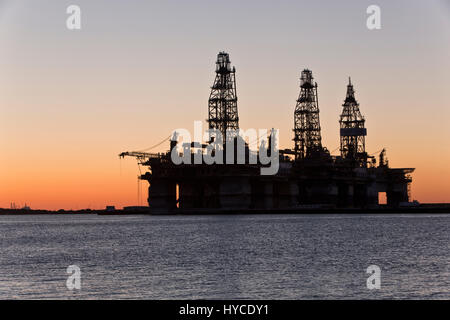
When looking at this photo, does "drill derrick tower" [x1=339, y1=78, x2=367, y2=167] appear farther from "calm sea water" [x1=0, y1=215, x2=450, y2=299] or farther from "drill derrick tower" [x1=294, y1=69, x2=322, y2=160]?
"calm sea water" [x1=0, y1=215, x2=450, y2=299]

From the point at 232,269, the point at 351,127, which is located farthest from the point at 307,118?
the point at 232,269

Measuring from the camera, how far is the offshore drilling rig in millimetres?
148250

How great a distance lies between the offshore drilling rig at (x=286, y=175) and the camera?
148 m

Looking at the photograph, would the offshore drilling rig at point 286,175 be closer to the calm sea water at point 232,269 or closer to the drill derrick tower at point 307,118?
the drill derrick tower at point 307,118

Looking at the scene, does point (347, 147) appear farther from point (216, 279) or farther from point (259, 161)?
point (216, 279)

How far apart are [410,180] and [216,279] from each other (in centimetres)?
16484

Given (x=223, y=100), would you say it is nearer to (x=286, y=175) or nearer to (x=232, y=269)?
(x=286, y=175)

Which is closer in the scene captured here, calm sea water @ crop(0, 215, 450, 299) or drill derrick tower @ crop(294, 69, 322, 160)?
calm sea water @ crop(0, 215, 450, 299)

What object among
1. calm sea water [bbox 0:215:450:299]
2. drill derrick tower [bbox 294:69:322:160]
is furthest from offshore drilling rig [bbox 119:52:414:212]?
calm sea water [bbox 0:215:450:299]

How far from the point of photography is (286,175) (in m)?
157

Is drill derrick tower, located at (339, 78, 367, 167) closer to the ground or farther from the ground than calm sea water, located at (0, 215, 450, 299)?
farther from the ground

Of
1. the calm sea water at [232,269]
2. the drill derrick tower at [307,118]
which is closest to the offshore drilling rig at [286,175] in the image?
the drill derrick tower at [307,118]

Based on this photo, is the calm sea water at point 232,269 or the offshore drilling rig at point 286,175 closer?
the calm sea water at point 232,269
